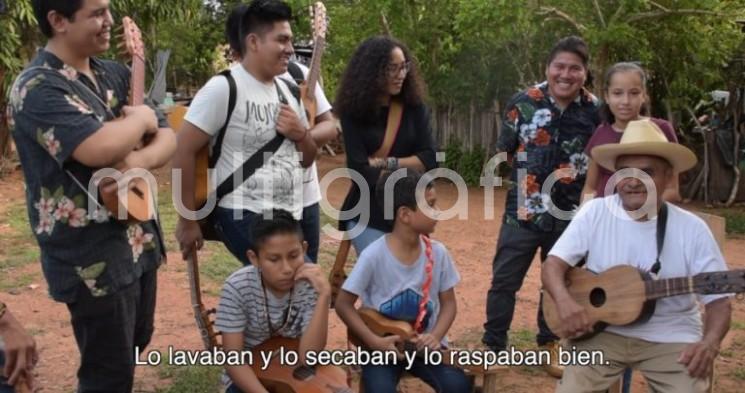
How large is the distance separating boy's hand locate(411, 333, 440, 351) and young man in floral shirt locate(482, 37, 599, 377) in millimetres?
1028

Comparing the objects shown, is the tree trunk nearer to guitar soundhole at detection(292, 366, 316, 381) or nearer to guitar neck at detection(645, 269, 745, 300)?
Answer: guitar neck at detection(645, 269, 745, 300)

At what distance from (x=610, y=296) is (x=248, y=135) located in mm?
1751

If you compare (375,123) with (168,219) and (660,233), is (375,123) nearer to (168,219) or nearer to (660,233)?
(660,233)

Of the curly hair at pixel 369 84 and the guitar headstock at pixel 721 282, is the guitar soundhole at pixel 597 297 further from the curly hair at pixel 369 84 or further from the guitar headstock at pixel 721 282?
the curly hair at pixel 369 84

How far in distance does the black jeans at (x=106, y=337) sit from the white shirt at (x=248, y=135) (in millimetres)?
809

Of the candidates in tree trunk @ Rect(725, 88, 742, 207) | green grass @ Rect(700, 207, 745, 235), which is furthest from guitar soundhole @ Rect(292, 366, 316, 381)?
tree trunk @ Rect(725, 88, 742, 207)

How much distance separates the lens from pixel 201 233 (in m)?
3.81

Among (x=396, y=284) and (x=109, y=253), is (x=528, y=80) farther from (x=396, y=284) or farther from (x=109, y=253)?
(x=109, y=253)

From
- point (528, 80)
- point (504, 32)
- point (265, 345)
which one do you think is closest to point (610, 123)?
point (265, 345)

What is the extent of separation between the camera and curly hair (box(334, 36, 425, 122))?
4.34 m

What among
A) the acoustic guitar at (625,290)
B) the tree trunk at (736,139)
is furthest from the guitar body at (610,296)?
the tree trunk at (736,139)

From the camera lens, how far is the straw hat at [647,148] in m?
3.29

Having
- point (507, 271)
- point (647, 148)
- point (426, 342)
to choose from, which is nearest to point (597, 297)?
point (647, 148)

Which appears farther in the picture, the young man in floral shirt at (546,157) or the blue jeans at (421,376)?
the young man in floral shirt at (546,157)
